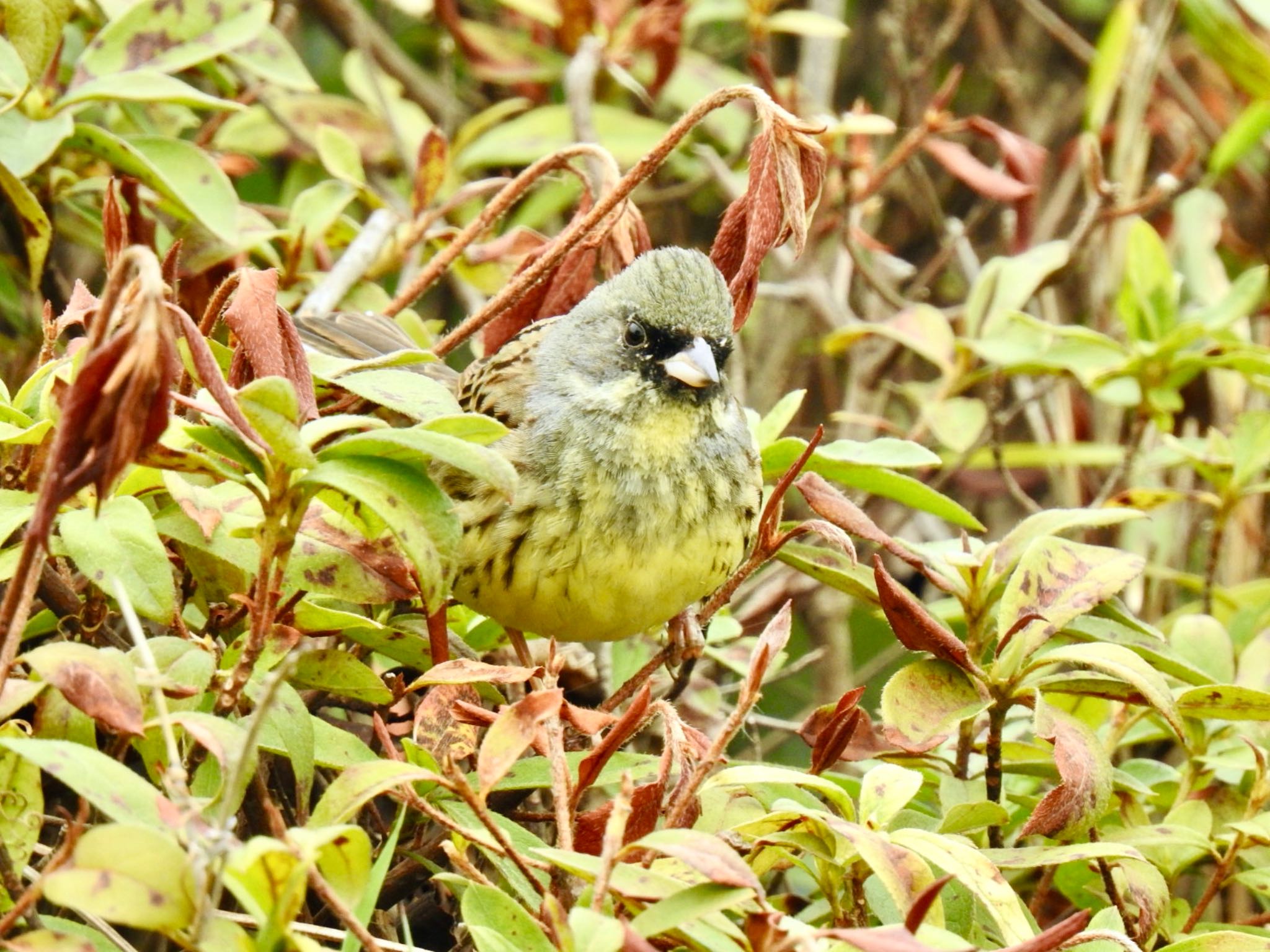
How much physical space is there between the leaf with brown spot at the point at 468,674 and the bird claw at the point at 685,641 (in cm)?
63

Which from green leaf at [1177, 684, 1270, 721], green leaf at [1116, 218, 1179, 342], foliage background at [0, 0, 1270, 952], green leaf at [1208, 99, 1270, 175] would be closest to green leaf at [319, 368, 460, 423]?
foliage background at [0, 0, 1270, 952]

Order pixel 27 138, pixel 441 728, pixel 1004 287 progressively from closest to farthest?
pixel 441 728
pixel 27 138
pixel 1004 287

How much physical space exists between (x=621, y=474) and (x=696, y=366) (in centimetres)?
18

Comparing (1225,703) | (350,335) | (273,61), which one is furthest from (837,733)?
(273,61)

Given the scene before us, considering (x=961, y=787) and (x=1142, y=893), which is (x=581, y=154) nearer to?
(x=961, y=787)

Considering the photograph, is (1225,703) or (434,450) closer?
(434,450)

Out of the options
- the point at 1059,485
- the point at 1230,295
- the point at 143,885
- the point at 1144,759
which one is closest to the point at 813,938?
the point at 143,885

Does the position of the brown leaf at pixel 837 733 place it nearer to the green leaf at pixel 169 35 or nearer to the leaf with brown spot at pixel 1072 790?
the leaf with brown spot at pixel 1072 790

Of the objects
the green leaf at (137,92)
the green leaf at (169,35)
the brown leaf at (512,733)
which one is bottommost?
the brown leaf at (512,733)

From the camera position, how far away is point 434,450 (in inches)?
49.4

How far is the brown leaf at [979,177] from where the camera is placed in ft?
8.93

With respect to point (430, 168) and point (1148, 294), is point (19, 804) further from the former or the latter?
point (1148, 294)

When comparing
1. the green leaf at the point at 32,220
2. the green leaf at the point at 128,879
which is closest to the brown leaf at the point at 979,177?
the green leaf at the point at 32,220

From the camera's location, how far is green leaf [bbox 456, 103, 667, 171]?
3.03 metres
